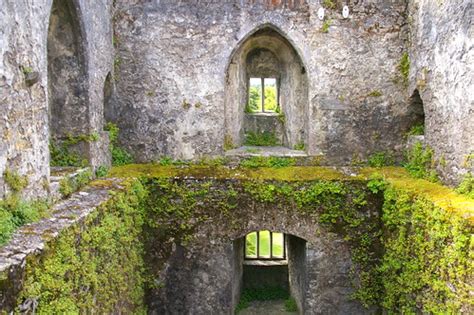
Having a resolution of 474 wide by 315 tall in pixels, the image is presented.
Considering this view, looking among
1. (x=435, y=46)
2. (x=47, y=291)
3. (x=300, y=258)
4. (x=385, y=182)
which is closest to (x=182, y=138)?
(x=300, y=258)

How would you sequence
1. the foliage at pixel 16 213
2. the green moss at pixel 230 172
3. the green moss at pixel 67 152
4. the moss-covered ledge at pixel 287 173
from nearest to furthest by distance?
the foliage at pixel 16 213 < the green moss at pixel 67 152 < the moss-covered ledge at pixel 287 173 < the green moss at pixel 230 172

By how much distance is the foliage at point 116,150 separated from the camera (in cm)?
853

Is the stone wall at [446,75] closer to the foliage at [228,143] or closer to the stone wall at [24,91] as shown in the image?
the foliage at [228,143]

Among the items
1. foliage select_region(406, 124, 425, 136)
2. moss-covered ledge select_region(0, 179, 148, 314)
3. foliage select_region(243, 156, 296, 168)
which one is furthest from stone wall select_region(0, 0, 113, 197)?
foliage select_region(406, 124, 425, 136)

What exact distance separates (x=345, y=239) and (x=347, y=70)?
3356 millimetres

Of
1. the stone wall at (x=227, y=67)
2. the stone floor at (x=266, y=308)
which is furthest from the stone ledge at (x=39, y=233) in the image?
the stone floor at (x=266, y=308)

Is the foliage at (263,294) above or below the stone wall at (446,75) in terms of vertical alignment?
below

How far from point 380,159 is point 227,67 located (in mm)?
3615

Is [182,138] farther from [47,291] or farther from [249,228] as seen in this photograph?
[47,291]

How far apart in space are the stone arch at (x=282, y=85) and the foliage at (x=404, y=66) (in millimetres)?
1895

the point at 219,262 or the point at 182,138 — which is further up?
the point at 182,138

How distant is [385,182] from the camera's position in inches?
298

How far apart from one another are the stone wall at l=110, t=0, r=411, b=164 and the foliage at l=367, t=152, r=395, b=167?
0.13 metres

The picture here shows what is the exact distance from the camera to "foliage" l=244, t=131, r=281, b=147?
32.5 ft
